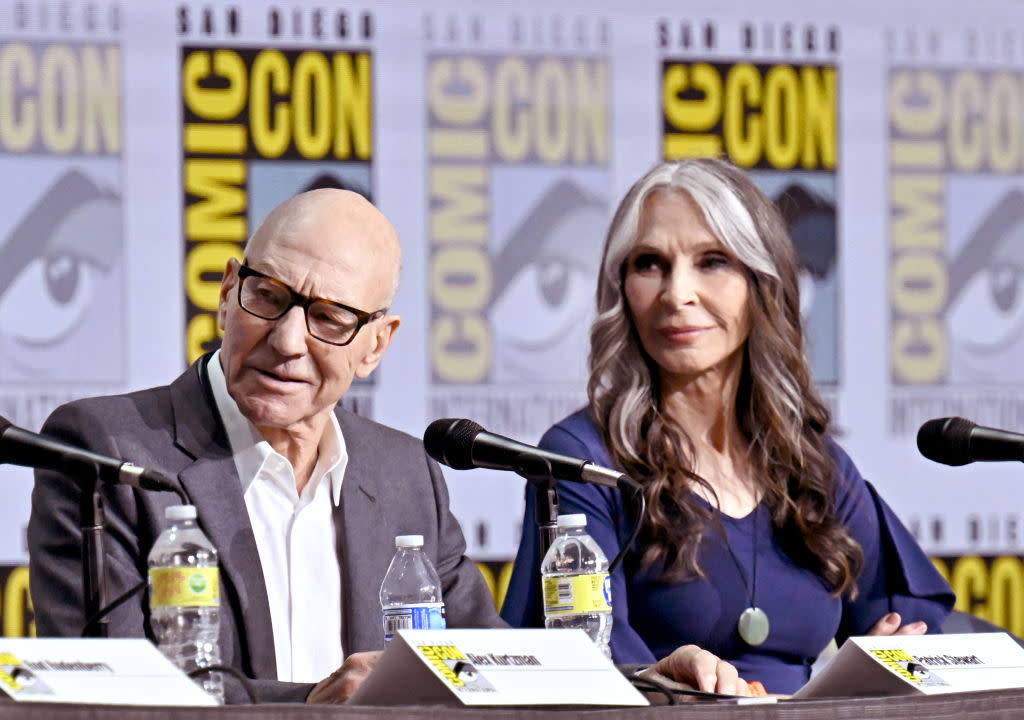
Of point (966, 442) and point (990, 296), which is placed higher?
point (990, 296)

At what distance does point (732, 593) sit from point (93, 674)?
153 centimetres

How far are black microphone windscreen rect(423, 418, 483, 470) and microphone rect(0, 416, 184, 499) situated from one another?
40 centimetres

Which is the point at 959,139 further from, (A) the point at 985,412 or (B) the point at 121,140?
(B) the point at 121,140

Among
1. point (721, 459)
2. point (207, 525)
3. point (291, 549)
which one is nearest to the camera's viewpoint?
point (207, 525)

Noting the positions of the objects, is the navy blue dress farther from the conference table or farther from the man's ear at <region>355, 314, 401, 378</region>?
the conference table

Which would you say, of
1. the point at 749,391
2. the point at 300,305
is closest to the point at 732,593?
the point at 749,391

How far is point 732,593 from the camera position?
2734 millimetres

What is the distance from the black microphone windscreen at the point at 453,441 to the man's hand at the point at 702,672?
40 cm

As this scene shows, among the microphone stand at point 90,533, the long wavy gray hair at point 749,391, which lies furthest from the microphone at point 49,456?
the long wavy gray hair at point 749,391

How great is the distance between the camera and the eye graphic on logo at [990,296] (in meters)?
4.21

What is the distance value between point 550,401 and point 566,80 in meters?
0.90

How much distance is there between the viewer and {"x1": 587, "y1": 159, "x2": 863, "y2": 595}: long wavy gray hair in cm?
283

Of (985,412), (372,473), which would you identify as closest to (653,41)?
(985,412)

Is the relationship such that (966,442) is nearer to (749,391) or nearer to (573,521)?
(573,521)
